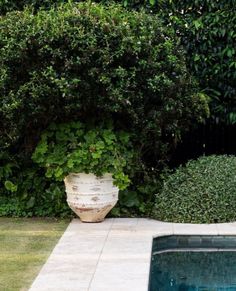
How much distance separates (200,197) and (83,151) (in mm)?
1501

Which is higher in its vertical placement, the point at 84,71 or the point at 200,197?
the point at 84,71

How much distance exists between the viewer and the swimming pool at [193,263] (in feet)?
18.3

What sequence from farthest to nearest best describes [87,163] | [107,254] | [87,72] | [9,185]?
[9,185] → [87,163] → [87,72] → [107,254]

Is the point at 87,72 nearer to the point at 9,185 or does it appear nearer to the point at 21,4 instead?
the point at 9,185

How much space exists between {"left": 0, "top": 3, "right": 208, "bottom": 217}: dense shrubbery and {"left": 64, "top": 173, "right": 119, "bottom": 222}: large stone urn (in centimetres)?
71

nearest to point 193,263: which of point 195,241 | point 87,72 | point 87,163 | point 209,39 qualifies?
point 195,241

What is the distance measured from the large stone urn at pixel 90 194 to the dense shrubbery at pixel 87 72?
0.71 meters

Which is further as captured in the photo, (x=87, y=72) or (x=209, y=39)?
(x=209, y=39)

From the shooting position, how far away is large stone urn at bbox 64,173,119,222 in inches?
301

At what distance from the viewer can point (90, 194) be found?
7641 millimetres

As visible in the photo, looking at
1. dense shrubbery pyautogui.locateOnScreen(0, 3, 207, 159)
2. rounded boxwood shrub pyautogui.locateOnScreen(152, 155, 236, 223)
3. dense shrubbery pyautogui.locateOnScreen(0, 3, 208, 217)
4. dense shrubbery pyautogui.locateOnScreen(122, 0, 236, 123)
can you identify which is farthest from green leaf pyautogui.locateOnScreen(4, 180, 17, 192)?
dense shrubbery pyautogui.locateOnScreen(122, 0, 236, 123)

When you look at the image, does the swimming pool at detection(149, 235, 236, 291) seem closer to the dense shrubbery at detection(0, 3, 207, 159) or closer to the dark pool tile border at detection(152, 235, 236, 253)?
the dark pool tile border at detection(152, 235, 236, 253)

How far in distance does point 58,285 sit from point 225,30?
493 cm

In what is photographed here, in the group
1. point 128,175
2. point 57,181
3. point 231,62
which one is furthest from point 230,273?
point 231,62
